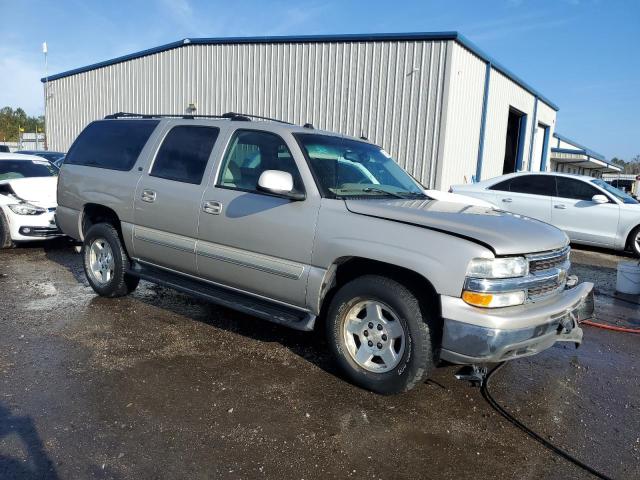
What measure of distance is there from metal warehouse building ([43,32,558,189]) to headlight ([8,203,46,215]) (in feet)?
25.9

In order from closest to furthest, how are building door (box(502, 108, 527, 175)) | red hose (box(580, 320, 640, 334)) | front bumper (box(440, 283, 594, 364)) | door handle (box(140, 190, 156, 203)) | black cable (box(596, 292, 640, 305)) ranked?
1. front bumper (box(440, 283, 594, 364))
2. door handle (box(140, 190, 156, 203))
3. red hose (box(580, 320, 640, 334))
4. black cable (box(596, 292, 640, 305))
5. building door (box(502, 108, 527, 175))

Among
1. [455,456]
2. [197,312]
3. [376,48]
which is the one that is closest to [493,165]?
[376,48]

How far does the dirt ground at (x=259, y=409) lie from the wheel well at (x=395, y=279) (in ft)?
2.05

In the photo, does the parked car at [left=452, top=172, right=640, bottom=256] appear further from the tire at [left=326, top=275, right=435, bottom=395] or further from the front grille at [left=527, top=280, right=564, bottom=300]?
the tire at [left=326, top=275, right=435, bottom=395]

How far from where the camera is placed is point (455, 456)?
3.02 metres

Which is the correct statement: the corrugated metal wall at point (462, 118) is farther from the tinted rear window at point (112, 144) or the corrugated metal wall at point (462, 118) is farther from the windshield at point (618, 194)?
the tinted rear window at point (112, 144)

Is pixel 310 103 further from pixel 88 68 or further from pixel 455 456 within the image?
pixel 455 456

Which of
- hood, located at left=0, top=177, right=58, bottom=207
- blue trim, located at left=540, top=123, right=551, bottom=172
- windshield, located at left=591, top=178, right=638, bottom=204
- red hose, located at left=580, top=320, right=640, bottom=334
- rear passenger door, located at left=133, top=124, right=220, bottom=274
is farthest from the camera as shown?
blue trim, located at left=540, top=123, right=551, bottom=172

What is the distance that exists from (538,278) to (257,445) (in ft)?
6.81

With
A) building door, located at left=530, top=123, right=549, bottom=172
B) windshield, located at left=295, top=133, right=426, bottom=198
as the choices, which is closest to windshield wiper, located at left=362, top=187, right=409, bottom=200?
windshield, located at left=295, top=133, right=426, bottom=198

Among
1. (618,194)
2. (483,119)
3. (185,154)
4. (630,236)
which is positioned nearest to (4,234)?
(185,154)

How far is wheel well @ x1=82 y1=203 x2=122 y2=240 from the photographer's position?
5.66m

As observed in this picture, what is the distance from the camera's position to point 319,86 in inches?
592

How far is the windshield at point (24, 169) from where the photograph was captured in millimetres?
9148
